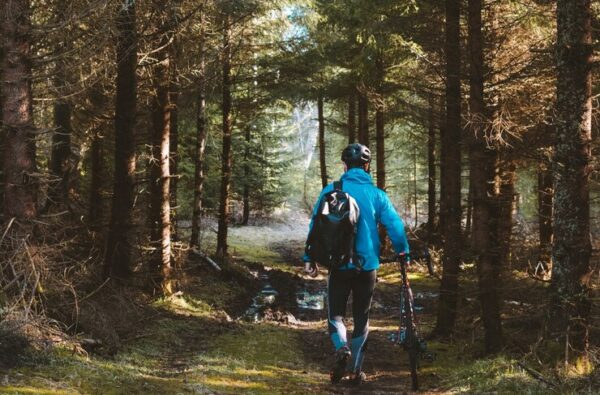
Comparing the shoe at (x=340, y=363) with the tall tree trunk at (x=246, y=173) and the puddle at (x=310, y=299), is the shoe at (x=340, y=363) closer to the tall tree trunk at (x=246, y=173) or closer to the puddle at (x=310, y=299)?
the puddle at (x=310, y=299)

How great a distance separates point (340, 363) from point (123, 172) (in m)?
6.39

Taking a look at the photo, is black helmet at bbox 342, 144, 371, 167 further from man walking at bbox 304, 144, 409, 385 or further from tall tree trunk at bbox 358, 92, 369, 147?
tall tree trunk at bbox 358, 92, 369, 147

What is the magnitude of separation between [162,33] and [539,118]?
7653mm

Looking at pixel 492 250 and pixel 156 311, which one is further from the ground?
pixel 492 250

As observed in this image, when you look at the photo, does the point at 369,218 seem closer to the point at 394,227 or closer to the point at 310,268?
the point at 394,227

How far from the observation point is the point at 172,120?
15828 mm

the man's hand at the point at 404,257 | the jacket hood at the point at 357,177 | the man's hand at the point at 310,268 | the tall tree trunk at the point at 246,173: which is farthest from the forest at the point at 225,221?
the tall tree trunk at the point at 246,173

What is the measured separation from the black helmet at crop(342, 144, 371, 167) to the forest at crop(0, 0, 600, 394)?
4.44 feet

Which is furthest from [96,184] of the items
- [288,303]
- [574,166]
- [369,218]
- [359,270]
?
[574,166]

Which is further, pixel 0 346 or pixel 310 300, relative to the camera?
pixel 310 300

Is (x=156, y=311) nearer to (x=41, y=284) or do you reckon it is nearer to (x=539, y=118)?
(x=41, y=284)

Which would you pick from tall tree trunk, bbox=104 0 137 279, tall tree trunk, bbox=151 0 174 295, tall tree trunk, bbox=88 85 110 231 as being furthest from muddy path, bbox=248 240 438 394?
tall tree trunk, bbox=88 85 110 231

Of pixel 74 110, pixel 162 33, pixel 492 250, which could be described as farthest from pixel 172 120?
pixel 492 250

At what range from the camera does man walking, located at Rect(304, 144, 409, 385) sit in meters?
6.36
